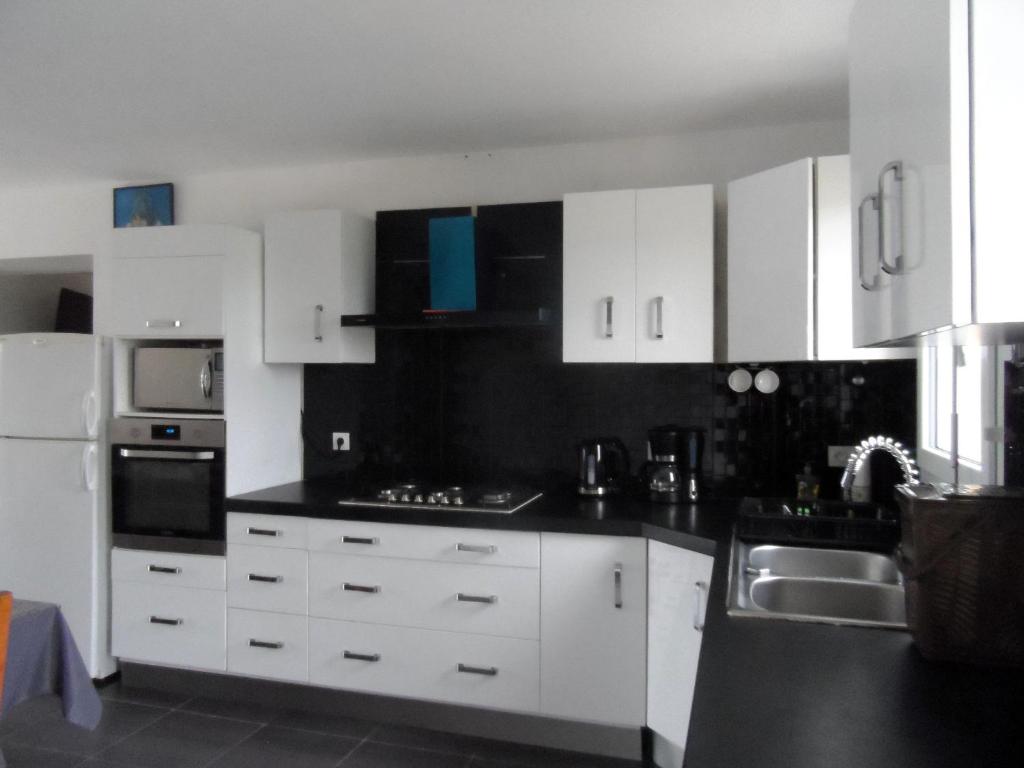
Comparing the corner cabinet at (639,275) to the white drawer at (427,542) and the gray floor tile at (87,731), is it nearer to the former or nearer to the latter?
the white drawer at (427,542)

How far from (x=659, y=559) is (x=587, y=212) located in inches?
54.9

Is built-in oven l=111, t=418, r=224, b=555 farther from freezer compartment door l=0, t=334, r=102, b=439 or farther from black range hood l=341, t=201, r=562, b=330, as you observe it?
black range hood l=341, t=201, r=562, b=330

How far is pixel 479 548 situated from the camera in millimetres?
3064

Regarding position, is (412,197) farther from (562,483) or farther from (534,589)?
(534,589)

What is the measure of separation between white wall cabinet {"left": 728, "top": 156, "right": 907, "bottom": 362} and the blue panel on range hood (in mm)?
1116

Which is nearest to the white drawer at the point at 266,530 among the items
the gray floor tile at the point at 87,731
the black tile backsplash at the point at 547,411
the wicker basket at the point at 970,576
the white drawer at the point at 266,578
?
the white drawer at the point at 266,578

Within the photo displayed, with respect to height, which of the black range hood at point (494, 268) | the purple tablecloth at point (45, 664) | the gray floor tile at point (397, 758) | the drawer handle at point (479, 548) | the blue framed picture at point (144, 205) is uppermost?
the blue framed picture at point (144, 205)

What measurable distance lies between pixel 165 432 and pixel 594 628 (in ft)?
6.65

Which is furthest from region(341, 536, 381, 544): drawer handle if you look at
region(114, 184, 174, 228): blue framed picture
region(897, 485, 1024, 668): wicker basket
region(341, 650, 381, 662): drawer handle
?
region(897, 485, 1024, 668): wicker basket

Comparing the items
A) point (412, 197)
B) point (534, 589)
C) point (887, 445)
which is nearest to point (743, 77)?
point (887, 445)

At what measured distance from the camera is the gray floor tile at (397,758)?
2.94 meters

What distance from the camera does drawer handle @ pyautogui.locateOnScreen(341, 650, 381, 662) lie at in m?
3.19

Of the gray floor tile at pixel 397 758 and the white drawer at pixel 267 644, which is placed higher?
the white drawer at pixel 267 644

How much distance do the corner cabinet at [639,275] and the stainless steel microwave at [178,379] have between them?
1.52 m
